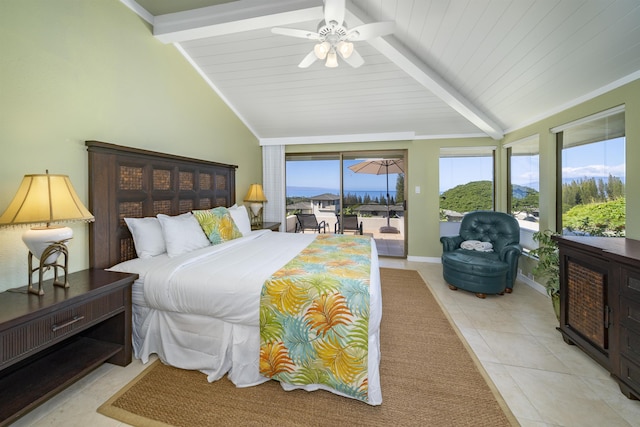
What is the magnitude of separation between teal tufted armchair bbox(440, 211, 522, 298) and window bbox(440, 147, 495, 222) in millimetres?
930

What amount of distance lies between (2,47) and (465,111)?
4340mm

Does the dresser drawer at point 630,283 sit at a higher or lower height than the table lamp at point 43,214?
lower

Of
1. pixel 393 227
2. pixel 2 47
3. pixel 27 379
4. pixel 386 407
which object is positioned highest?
pixel 2 47

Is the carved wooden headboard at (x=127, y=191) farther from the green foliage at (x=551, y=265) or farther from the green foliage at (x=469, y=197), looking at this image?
the green foliage at (x=469, y=197)

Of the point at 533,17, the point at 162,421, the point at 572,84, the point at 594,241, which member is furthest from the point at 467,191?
the point at 162,421

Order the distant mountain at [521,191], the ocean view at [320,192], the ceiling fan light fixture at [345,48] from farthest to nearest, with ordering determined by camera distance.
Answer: the ocean view at [320,192]
the distant mountain at [521,191]
the ceiling fan light fixture at [345,48]

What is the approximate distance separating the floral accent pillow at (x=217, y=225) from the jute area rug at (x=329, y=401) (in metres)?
1.26

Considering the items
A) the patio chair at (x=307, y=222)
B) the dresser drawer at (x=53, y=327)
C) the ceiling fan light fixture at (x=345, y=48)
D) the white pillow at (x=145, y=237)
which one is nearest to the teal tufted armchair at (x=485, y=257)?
the patio chair at (x=307, y=222)

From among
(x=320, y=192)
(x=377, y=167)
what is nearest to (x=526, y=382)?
(x=377, y=167)

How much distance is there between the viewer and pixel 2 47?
160 centimetres

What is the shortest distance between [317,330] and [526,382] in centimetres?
147

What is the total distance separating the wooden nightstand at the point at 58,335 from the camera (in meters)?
1.28

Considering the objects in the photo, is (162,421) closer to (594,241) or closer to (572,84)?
(594,241)

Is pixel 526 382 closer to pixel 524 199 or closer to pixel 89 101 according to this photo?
pixel 524 199
